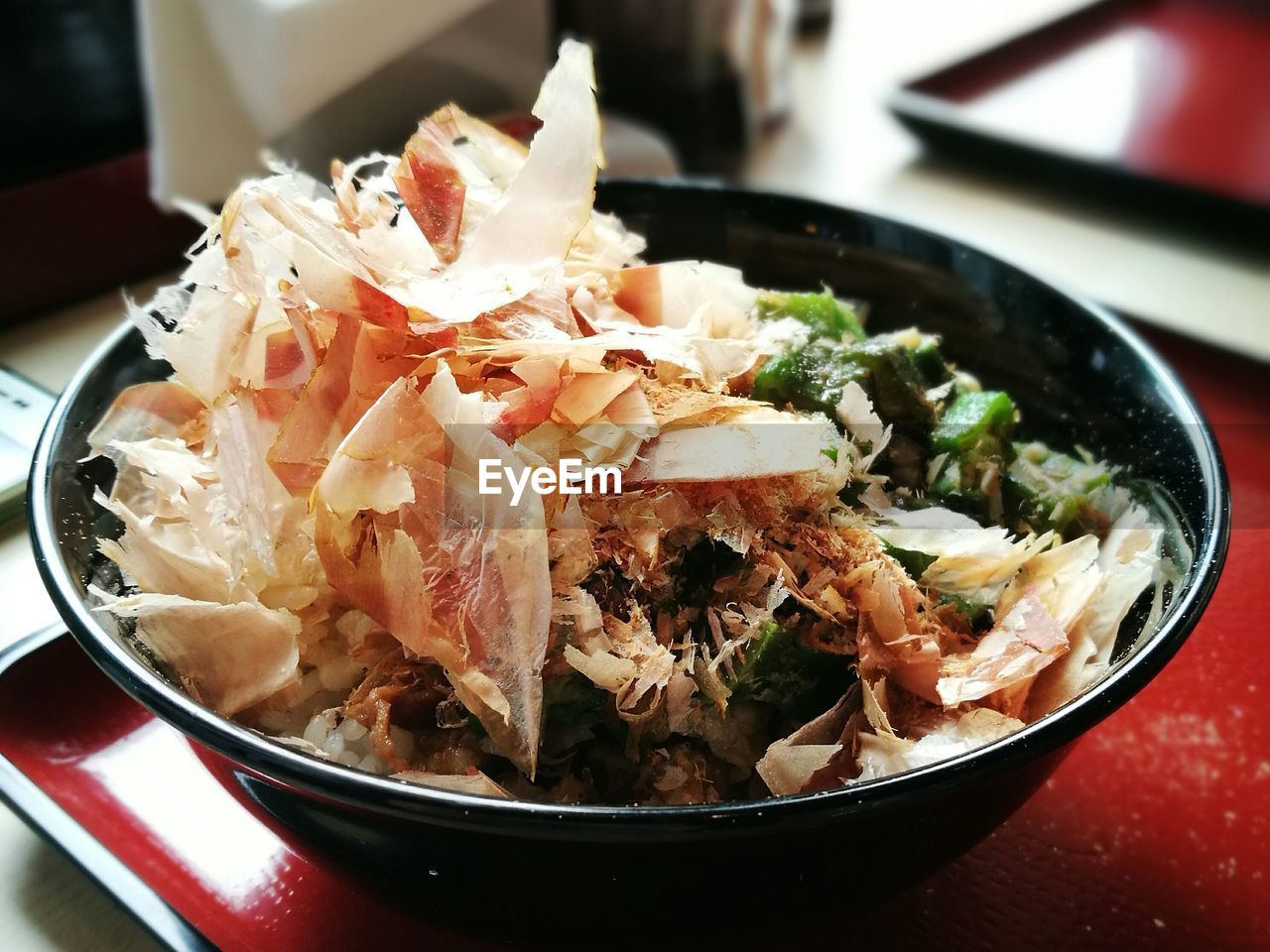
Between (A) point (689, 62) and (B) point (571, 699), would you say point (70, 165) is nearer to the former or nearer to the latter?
(A) point (689, 62)

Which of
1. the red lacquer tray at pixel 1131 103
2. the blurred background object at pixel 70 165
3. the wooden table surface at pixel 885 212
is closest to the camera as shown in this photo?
the wooden table surface at pixel 885 212

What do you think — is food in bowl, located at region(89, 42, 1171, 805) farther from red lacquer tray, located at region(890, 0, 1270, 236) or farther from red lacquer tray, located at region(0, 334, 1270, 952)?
red lacquer tray, located at region(890, 0, 1270, 236)

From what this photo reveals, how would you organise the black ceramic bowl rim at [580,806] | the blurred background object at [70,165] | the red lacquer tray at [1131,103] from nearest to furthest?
the black ceramic bowl rim at [580,806] → the blurred background object at [70,165] → the red lacquer tray at [1131,103]

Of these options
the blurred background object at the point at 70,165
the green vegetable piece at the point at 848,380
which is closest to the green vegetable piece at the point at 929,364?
the green vegetable piece at the point at 848,380

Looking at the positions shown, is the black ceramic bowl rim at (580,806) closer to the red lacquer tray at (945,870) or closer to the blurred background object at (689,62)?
the red lacquer tray at (945,870)

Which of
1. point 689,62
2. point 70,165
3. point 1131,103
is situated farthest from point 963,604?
point 1131,103

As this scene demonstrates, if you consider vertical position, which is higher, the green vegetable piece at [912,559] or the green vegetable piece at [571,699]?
the green vegetable piece at [912,559]

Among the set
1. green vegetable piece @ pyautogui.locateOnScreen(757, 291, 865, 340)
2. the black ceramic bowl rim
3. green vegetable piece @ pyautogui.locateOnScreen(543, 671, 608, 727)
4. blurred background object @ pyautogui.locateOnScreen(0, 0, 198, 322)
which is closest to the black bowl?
the black ceramic bowl rim

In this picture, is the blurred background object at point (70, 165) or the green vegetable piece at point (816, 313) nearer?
the green vegetable piece at point (816, 313)

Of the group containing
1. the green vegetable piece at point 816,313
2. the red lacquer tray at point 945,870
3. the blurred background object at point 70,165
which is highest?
the green vegetable piece at point 816,313
